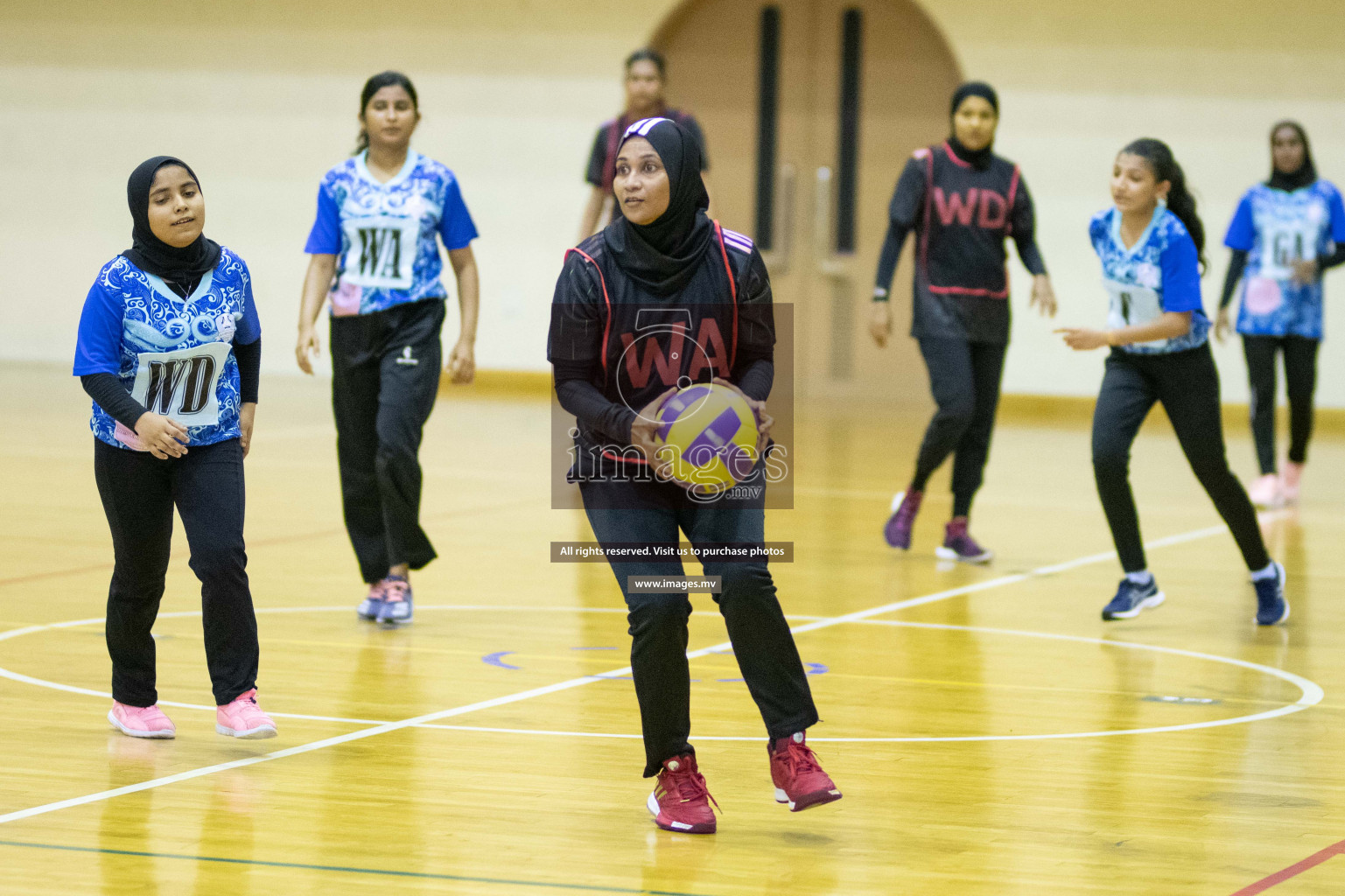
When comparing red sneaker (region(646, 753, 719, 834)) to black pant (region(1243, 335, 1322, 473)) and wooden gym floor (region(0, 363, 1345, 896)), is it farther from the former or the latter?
black pant (region(1243, 335, 1322, 473))

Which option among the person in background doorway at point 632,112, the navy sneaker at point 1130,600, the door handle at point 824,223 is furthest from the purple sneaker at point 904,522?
the door handle at point 824,223

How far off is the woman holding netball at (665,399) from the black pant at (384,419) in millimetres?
2357

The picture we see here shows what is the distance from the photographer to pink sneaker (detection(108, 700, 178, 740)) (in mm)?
4727

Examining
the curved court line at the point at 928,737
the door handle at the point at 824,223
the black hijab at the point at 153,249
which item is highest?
the door handle at the point at 824,223

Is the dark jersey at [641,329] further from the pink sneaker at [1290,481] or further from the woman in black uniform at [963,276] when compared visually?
the pink sneaker at [1290,481]

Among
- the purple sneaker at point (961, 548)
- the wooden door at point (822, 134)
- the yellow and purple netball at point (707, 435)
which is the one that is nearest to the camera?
the yellow and purple netball at point (707, 435)

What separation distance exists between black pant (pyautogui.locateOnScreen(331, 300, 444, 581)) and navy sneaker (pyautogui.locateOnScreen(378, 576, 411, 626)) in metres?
0.09

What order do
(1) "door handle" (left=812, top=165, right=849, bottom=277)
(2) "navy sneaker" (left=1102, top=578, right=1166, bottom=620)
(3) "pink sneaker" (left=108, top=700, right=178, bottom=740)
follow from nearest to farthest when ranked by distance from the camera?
(3) "pink sneaker" (left=108, top=700, right=178, bottom=740), (2) "navy sneaker" (left=1102, top=578, right=1166, bottom=620), (1) "door handle" (left=812, top=165, right=849, bottom=277)

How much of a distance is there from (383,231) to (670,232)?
264cm

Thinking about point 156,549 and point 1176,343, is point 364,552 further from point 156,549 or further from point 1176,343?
point 1176,343

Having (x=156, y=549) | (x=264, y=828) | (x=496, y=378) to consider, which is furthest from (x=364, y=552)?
(x=496, y=378)

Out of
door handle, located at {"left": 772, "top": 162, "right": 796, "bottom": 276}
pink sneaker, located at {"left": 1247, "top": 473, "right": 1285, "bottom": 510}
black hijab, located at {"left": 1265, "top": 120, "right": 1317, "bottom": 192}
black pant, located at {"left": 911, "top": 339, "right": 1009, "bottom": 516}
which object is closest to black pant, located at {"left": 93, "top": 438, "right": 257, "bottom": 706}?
black pant, located at {"left": 911, "top": 339, "right": 1009, "bottom": 516}

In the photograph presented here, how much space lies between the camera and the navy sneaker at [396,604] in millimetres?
6477

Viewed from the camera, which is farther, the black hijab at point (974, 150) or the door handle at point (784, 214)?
the door handle at point (784, 214)
